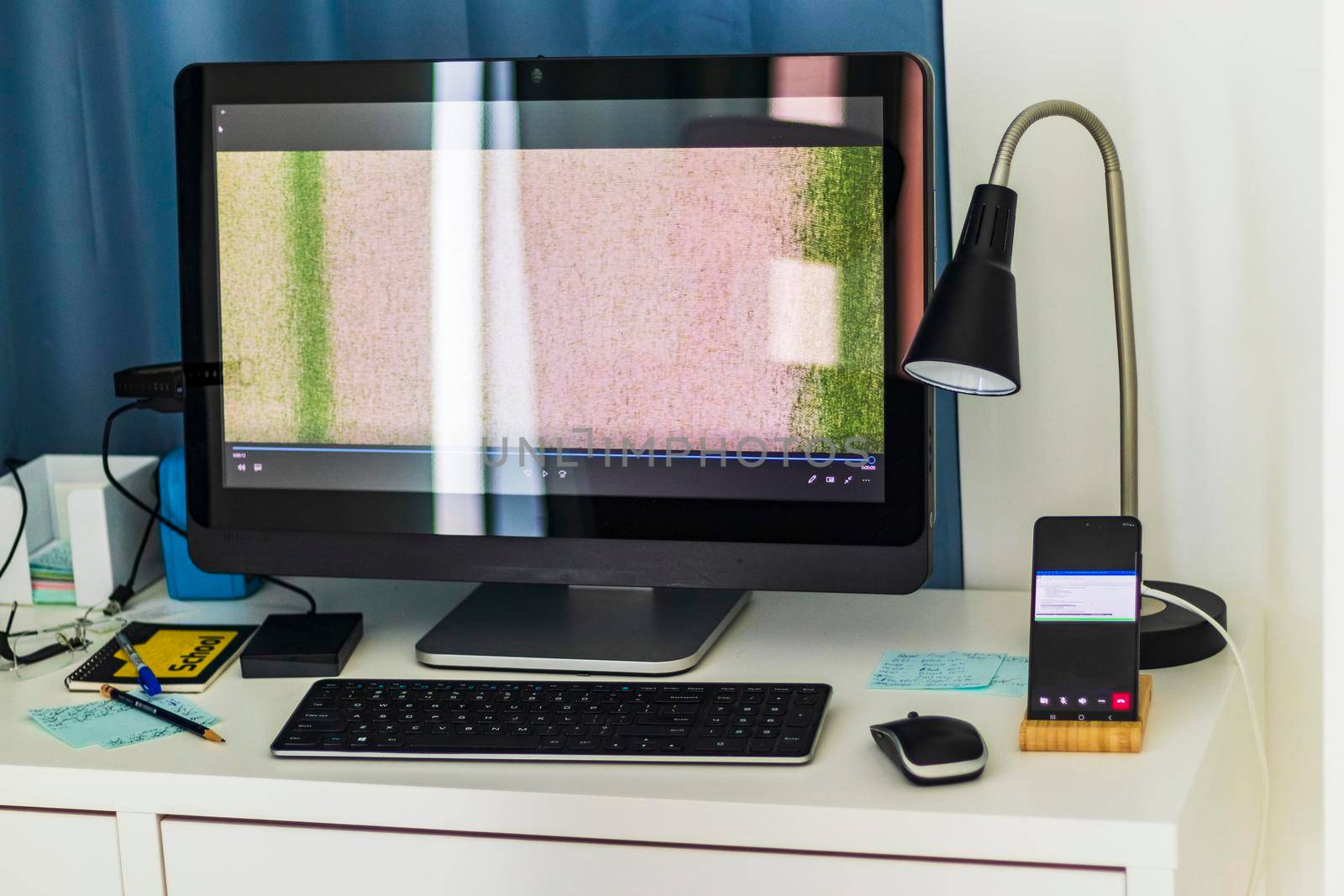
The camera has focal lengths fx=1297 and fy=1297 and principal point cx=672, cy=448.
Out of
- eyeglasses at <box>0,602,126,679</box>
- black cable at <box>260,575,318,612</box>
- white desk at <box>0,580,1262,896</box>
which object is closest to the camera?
white desk at <box>0,580,1262,896</box>

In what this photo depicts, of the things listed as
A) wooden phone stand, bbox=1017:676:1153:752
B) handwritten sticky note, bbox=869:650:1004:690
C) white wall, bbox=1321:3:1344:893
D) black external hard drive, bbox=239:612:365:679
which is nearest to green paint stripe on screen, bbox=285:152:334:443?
black external hard drive, bbox=239:612:365:679

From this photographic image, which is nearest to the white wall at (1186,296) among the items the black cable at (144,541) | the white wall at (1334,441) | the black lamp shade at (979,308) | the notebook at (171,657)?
the white wall at (1334,441)

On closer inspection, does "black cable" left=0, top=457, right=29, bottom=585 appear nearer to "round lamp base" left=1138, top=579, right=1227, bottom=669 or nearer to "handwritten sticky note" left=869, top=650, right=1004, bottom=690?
"handwritten sticky note" left=869, top=650, right=1004, bottom=690

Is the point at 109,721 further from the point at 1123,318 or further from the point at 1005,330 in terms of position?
the point at 1123,318

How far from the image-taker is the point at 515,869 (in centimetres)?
85

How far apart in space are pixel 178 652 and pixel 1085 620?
0.74 m

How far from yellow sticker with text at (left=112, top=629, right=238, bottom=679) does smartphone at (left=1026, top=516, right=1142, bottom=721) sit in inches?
26.1

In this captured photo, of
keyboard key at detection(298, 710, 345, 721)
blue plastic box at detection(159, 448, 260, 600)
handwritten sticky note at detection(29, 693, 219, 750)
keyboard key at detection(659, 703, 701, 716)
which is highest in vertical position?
blue plastic box at detection(159, 448, 260, 600)

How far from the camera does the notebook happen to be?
1.05 meters

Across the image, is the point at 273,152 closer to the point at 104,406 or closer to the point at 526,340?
the point at 526,340

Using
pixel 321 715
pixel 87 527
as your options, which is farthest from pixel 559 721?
pixel 87 527

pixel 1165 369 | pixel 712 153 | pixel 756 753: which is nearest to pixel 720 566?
pixel 756 753

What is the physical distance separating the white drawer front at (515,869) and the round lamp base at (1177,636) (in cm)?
28

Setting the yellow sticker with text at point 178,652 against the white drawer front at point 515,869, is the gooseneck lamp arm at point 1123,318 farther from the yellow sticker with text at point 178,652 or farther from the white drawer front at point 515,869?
the yellow sticker with text at point 178,652
